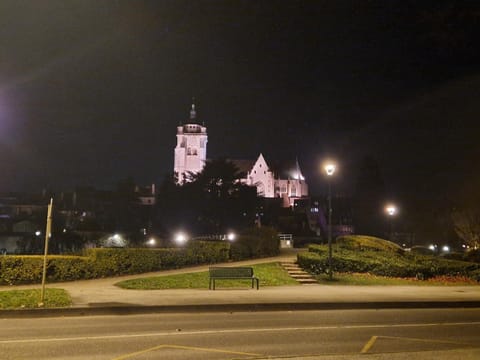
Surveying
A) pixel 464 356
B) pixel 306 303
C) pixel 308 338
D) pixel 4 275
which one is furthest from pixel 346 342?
pixel 4 275

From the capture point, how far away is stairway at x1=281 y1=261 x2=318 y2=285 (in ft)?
83.3

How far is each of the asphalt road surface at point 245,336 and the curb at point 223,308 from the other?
18.4 inches

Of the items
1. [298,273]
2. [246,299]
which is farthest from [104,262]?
[246,299]

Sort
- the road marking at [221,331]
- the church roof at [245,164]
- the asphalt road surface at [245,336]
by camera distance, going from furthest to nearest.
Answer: the church roof at [245,164], the road marking at [221,331], the asphalt road surface at [245,336]

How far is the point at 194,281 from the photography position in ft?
76.2

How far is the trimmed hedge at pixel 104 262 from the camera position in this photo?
2284cm

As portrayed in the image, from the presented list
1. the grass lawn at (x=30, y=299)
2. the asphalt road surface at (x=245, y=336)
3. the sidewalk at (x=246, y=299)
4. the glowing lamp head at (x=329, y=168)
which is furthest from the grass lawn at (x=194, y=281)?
the asphalt road surface at (x=245, y=336)

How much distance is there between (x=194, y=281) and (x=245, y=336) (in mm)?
12175

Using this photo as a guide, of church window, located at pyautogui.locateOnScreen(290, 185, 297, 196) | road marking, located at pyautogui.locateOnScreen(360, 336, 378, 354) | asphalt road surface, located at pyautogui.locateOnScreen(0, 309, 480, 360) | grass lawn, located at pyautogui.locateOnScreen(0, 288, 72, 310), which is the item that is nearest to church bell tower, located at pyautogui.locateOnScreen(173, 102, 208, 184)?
church window, located at pyautogui.locateOnScreen(290, 185, 297, 196)

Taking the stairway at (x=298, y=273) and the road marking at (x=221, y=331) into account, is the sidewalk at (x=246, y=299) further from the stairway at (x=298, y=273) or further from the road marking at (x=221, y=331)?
the road marking at (x=221, y=331)

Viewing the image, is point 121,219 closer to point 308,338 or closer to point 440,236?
point 440,236

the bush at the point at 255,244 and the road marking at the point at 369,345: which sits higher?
the bush at the point at 255,244

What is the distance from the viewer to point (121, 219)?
93250 mm

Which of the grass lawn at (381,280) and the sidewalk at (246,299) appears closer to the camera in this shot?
the sidewalk at (246,299)
